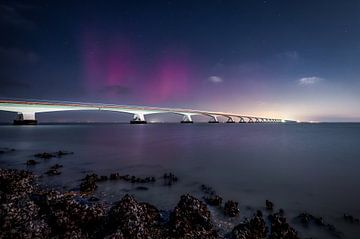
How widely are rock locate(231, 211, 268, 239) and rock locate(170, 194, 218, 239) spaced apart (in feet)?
1.71

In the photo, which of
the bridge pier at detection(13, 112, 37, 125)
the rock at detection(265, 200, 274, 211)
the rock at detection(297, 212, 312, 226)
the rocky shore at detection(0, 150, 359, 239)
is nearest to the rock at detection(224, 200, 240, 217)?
the rocky shore at detection(0, 150, 359, 239)

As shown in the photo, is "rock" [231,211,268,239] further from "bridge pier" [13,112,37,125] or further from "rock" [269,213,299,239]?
"bridge pier" [13,112,37,125]

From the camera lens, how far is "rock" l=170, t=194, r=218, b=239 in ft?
13.9

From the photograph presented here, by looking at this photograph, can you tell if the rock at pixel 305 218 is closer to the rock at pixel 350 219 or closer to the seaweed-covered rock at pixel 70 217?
the rock at pixel 350 219

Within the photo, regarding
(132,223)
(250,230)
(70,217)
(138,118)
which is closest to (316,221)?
(250,230)

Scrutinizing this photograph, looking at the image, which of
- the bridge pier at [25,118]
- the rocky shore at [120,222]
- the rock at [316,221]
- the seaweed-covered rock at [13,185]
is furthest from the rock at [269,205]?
the bridge pier at [25,118]

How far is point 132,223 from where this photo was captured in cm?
404

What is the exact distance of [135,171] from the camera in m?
10.7

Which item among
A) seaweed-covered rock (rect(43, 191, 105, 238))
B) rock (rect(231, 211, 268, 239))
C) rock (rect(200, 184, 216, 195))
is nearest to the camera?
seaweed-covered rock (rect(43, 191, 105, 238))

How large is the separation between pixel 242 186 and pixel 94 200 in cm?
631

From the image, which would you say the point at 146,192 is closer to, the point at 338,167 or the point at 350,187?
the point at 350,187

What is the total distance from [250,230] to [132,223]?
282cm

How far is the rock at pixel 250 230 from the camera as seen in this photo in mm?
4234

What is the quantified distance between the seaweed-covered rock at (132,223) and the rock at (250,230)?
1755mm
